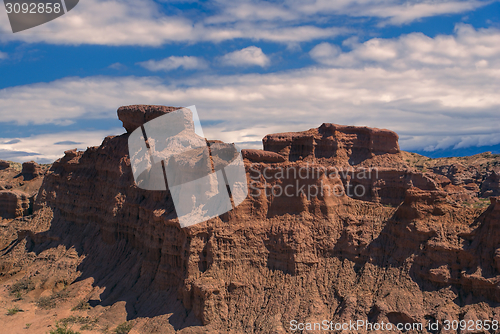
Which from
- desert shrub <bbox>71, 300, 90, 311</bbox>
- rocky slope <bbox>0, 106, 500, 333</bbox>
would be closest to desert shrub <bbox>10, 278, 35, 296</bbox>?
rocky slope <bbox>0, 106, 500, 333</bbox>

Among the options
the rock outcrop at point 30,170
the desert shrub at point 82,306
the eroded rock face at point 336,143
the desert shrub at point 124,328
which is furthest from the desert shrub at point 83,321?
the rock outcrop at point 30,170

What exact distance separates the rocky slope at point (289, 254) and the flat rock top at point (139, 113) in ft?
0.51

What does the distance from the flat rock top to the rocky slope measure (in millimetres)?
156

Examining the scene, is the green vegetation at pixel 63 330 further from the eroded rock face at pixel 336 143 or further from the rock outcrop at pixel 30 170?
the rock outcrop at pixel 30 170

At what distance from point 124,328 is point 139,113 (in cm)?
2203

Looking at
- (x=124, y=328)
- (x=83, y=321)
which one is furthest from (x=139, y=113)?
(x=124, y=328)

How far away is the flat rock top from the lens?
41062 millimetres

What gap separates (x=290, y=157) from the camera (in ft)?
132

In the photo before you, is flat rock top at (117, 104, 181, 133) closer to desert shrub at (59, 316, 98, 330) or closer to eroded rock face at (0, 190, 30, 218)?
desert shrub at (59, 316, 98, 330)

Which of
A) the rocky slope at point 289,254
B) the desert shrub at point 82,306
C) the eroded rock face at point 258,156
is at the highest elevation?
the eroded rock face at point 258,156

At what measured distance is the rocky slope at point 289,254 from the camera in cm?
2692

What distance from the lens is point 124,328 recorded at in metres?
30.2

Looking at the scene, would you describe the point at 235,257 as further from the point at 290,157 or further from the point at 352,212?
the point at 290,157

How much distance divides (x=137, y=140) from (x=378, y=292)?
1102 inches
